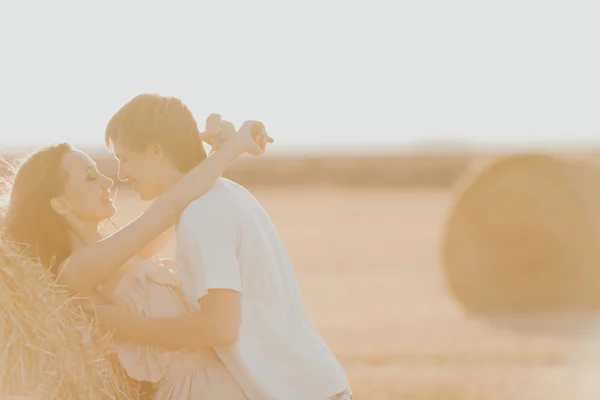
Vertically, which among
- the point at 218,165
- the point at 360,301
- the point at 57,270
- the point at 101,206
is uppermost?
the point at 218,165

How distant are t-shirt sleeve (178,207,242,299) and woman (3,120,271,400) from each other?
116 mm

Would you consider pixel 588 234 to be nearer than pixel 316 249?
Yes

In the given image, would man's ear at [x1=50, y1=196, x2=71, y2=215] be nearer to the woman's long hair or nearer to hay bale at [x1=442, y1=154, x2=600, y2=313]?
the woman's long hair

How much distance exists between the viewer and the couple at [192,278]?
3139mm

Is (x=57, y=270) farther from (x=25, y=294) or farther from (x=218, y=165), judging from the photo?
(x=218, y=165)

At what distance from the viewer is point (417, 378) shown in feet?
24.7

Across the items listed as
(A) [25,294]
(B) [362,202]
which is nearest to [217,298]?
(A) [25,294]

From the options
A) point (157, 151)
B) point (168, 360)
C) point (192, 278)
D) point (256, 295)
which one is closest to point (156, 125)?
point (157, 151)

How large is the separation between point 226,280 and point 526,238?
30.2 feet

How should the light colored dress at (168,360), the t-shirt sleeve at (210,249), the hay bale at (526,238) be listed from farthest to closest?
the hay bale at (526,238) → the light colored dress at (168,360) → the t-shirt sleeve at (210,249)

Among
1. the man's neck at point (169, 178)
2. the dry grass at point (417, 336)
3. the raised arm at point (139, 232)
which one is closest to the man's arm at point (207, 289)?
the raised arm at point (139, 232)

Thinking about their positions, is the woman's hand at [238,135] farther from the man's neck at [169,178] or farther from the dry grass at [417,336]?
the dry grass at [417,336]

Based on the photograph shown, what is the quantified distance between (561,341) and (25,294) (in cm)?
Result: 677

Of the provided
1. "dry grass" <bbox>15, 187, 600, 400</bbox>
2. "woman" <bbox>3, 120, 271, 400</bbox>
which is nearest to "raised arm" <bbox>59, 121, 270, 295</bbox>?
"woman" <bbox>3, 120, 271, 400</bbox>
